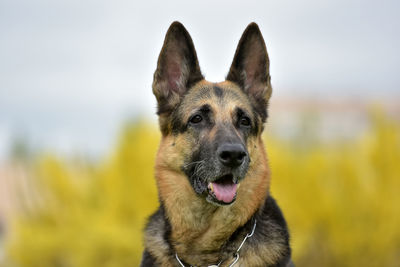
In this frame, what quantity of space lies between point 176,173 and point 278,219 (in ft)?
3.56

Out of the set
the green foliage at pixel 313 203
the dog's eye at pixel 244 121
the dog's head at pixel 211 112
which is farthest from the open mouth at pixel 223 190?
the green foliage at pixel 313 203

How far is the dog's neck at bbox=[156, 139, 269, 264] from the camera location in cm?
541

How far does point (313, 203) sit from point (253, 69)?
24.8 metres

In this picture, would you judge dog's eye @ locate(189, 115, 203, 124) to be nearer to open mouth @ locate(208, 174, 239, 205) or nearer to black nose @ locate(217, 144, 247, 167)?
black nose @ locate(217, 144, 247, 167)

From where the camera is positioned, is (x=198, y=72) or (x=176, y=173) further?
(x=198, y=72)

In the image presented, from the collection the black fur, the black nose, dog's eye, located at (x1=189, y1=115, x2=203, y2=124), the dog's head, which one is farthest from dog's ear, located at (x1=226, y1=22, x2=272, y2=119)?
the black fur

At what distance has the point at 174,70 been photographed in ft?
20.3

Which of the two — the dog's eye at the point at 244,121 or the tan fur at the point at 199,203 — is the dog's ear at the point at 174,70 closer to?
the tan fur at the point at 199,203

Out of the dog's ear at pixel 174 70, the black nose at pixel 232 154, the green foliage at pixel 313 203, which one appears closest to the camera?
the black nose at pixel 232 154

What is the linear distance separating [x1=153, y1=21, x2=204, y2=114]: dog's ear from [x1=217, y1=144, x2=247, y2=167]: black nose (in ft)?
3.25

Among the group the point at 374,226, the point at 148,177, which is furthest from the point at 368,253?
the point at 148,177

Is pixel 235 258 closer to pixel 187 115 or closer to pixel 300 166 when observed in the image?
pixel 187 115

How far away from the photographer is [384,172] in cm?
2819

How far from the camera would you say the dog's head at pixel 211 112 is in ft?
17.8
